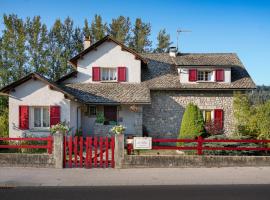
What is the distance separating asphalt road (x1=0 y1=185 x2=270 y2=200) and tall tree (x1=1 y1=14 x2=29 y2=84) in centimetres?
2887

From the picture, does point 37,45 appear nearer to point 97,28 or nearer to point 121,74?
point 97,28

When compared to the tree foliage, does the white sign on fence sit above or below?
below

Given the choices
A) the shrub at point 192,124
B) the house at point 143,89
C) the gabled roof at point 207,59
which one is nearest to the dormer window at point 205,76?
the house at point 143,89

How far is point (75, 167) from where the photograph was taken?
36.7 feet

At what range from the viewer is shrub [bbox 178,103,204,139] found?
1677 cm

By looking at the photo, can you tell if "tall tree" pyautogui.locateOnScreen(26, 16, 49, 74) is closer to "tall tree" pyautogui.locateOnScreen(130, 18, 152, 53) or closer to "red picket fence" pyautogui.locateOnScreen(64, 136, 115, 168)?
"tall tree" pyautogui.locateOnScreen(130, 18, 152, 53)

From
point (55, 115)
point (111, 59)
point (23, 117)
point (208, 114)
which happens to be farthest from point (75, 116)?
point (208, 114)

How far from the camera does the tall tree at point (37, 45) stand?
115 ft

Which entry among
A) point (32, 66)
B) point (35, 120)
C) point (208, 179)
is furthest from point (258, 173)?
point (32, 66)

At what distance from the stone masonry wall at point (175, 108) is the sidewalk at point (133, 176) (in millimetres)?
9732

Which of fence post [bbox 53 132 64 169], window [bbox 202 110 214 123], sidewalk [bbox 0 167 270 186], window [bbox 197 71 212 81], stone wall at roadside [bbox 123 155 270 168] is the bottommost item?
sidewalk [bbox 0 167 270 186]

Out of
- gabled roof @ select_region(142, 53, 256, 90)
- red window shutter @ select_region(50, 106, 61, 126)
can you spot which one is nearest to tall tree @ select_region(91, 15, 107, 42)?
gabled roof @ select_region(142, 53, 256, 90)

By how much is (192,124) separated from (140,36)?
2562 cm

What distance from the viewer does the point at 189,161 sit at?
11.4 metres
